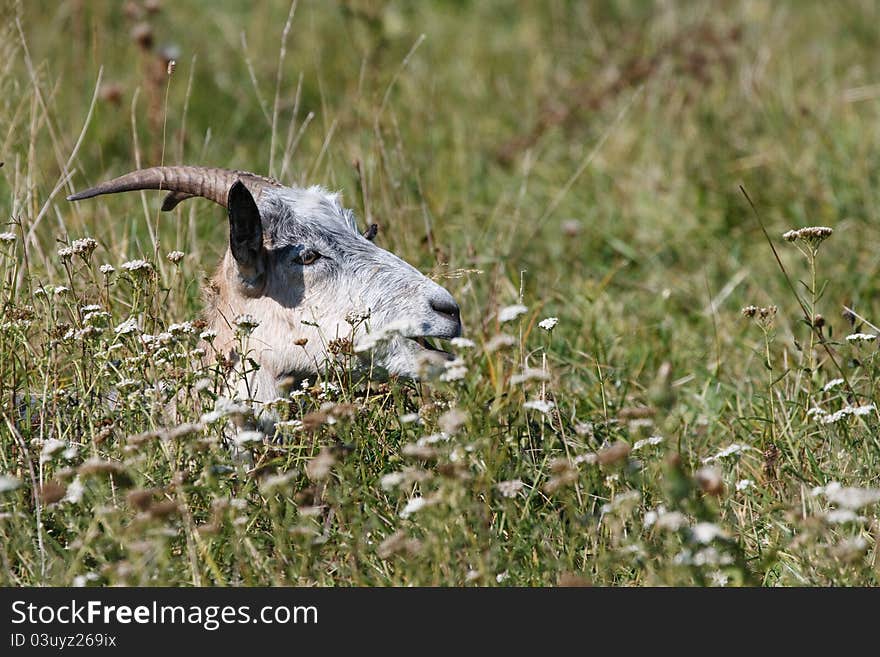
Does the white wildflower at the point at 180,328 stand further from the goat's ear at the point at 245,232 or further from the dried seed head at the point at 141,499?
the dried seed head at the point at 141,499

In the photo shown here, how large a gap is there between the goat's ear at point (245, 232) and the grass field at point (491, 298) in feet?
0.96

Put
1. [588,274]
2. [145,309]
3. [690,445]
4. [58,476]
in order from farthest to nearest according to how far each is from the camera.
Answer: [588,274], [690,445], [145,309], [58,476]

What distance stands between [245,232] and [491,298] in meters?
1.58

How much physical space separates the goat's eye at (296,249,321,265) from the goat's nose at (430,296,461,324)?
0.48 m

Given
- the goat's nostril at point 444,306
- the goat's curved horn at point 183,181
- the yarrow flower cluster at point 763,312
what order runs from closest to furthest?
1. the yarrow flower cluster at point 763,312
2. the goat's nostril at point 444,306
3. the goat's curved horn at point 183,181

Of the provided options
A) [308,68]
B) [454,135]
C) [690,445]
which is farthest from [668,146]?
[690,445]

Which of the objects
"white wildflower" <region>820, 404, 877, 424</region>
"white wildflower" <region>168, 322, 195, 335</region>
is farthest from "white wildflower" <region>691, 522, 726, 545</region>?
"white wildflower" <region>168, 322, 195, 335</region>

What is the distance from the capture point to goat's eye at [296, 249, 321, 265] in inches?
163

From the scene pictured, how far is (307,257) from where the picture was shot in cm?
414

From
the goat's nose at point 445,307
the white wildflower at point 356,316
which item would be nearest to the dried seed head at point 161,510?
the white wildflower at point 356,316

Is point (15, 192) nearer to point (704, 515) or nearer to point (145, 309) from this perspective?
point (145, 309)

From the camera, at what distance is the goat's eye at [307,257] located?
13.5 feet
